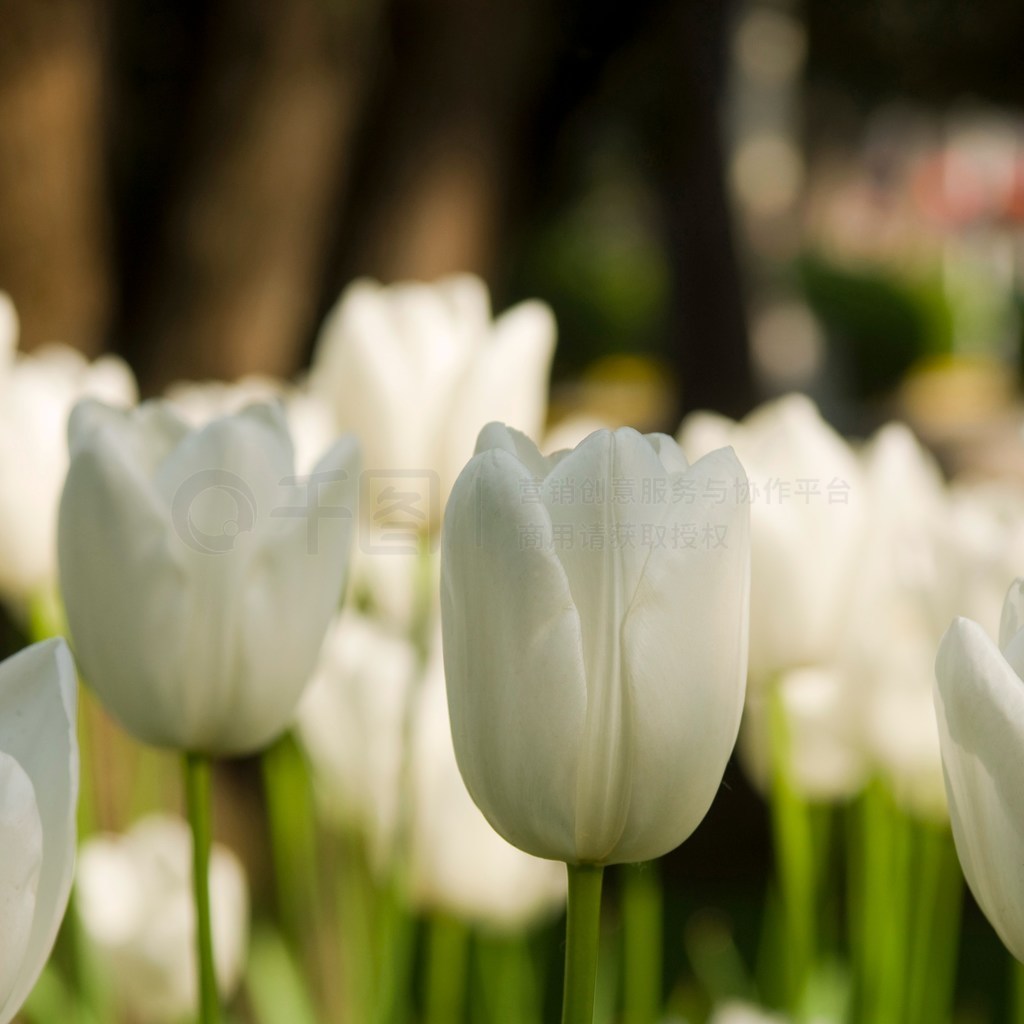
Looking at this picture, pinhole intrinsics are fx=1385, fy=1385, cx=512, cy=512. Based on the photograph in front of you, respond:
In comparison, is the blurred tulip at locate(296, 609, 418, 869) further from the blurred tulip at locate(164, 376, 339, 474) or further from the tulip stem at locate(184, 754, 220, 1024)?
the tulip stem at locate(184, 754, 220, 1024)

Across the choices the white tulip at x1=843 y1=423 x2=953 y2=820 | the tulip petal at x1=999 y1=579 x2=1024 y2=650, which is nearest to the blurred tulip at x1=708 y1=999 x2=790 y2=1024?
the white tulip at x1=843 y1=423 x2=953 y2=820

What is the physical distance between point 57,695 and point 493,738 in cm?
9

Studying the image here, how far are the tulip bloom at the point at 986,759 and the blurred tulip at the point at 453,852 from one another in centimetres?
35

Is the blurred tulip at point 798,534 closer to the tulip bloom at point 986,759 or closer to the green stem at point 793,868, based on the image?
the green stem at point 793,868

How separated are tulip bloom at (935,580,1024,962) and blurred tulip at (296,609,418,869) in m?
0.36

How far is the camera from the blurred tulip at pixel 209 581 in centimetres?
36

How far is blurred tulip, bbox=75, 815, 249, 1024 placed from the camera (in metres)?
0.78

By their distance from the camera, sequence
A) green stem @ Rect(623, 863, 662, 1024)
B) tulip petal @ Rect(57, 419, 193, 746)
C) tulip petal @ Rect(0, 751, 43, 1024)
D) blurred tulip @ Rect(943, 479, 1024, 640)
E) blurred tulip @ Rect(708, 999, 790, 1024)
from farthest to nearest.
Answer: green stem @ Rect(623, 863, 662, 1024), blurred tulip @ Rect(708, 999, 790, 1024), blurred tulip @ Rect(943, 479, 1024, 640), tulip petal @ Rect(57, 419, 193, 746), tulip petal @ Rect(0, 751, 43, 1024)

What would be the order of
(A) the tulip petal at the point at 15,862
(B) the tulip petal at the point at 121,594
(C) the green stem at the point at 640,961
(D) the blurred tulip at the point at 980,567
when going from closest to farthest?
(A) the tulip petal at the point at 15,862 < (B) the tulip petal at the point at 121,594 < (D) the blurred tulip at the point at 980,567 < (C) the green stem at the point at 640,961

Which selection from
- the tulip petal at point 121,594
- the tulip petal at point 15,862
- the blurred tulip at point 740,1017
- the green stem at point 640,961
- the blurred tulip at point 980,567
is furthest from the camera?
the green stem at point 640,961

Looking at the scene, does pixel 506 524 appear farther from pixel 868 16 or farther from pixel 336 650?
pixel 868 16

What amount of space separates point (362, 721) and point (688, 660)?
39 cm

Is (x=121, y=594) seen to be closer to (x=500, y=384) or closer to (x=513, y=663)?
(x=513, y=663)

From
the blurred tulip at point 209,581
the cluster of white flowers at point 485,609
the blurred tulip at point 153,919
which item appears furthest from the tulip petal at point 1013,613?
the blurred tulip at point 153,919
